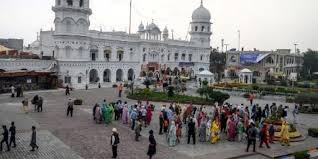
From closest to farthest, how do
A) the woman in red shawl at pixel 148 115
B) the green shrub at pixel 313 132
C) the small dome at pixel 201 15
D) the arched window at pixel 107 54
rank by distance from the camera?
1. the green shrub at pixel 313 132
2. the woman in red shawl at pixel 148 115
3. the arched window at pixel 107 54
4. the small dome at pixel 201 15

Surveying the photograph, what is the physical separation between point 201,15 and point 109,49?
22.9 m

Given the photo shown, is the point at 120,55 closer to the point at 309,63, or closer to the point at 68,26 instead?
the point at 68,26

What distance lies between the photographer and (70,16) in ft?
154

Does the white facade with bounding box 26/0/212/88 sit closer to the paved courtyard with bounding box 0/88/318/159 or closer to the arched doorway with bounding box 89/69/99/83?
the arched doorway with bounding box 89/69/99/83

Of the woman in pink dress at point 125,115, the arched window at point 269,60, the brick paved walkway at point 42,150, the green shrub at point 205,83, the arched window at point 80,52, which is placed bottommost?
the brick paved walkway at point 42,150

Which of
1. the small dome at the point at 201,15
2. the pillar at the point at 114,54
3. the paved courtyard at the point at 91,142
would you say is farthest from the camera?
the small dome at the point at 201,15

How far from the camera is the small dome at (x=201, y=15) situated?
70250 millimetres

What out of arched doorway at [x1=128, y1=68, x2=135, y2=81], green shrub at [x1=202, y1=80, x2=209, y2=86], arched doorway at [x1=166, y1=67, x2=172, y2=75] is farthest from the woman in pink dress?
arched doorway at [x1=166, y1=67, x2=172, y2=75]

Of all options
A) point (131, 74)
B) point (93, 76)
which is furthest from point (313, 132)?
point (131, 74)

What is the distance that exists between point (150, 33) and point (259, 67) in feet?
99.9

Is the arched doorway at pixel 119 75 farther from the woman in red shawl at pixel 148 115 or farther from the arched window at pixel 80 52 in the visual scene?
the woman in red shawl at pixel 148 115

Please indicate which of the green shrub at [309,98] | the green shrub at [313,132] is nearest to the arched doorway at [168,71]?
the green shrub at [309,98]

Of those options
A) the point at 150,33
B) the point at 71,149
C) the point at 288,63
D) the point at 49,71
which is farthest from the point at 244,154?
the point at 288,63

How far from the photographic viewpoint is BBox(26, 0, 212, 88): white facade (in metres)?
47.1
